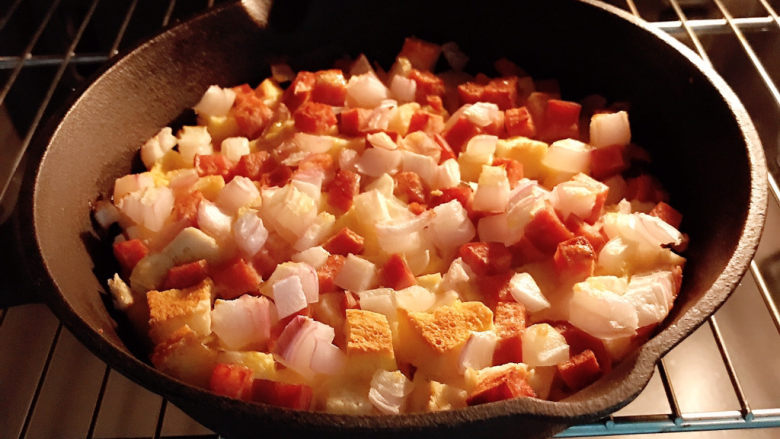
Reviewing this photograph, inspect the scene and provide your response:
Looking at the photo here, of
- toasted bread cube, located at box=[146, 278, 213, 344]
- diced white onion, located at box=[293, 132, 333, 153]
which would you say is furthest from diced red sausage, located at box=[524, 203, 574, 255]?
toasted bread cube, located at box=[146, 278, 213, 344]

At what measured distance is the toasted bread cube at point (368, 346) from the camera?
953mm

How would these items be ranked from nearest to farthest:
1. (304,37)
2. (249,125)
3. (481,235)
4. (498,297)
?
1. (498,297)
2. (481,235)
3. (249,125)
4. (304,37)

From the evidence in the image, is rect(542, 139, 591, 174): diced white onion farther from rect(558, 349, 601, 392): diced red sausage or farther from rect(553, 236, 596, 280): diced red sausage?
rect(558, 349, 601, 392): diced red sausage

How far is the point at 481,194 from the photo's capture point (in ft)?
3.91

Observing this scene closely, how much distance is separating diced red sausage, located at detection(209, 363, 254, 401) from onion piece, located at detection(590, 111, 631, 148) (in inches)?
30.5

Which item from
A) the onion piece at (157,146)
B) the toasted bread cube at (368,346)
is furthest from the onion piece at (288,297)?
the onion piece at (157,146)

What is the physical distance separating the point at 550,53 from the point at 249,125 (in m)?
0.65

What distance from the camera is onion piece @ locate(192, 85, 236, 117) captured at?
141 cm

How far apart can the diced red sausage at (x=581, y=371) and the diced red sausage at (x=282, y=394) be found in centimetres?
35

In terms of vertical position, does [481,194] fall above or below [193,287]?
above

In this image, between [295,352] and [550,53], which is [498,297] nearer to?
[295,352]

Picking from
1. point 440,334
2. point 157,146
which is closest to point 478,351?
point 440,334

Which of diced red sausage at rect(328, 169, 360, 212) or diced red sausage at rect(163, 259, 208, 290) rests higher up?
diced red sausage at rect(328, 169, 360, 212)

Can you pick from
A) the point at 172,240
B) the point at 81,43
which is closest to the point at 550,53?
the point at 172,240
